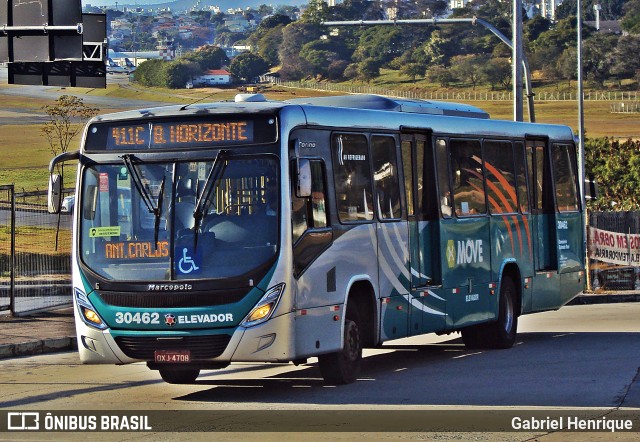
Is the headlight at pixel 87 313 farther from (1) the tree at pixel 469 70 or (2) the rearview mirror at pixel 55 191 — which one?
(1) the tree at pixel 469 70

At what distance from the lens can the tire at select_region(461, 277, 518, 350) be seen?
62.9 feet

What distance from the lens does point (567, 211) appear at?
867 inches

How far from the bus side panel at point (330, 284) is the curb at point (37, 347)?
20.5 feet

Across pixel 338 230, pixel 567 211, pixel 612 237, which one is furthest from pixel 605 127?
pixel 338 230

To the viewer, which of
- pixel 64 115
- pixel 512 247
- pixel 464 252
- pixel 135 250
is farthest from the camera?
pixel 64 115

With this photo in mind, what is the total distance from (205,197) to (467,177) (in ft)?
18.0

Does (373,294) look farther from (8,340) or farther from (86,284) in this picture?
(8,340)

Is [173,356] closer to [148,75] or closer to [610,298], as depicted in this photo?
[610,298]

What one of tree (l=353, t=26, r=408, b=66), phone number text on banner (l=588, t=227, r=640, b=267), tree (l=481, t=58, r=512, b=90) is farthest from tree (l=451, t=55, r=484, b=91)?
phone number text on banner (l=588, t=227, r=640, b=267)

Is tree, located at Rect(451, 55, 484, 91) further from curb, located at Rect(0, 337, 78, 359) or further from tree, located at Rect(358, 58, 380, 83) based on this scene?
curb, located at Rect(0, 337, 78, 359)

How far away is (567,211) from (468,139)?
402 centimetres

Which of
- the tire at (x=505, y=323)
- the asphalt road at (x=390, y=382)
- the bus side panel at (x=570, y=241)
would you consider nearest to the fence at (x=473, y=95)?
the bus side panel at (x=570, y=241)

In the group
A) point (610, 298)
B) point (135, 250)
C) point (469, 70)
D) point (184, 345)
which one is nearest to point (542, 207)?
point (135, 250)

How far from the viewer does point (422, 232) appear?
16953 mm
